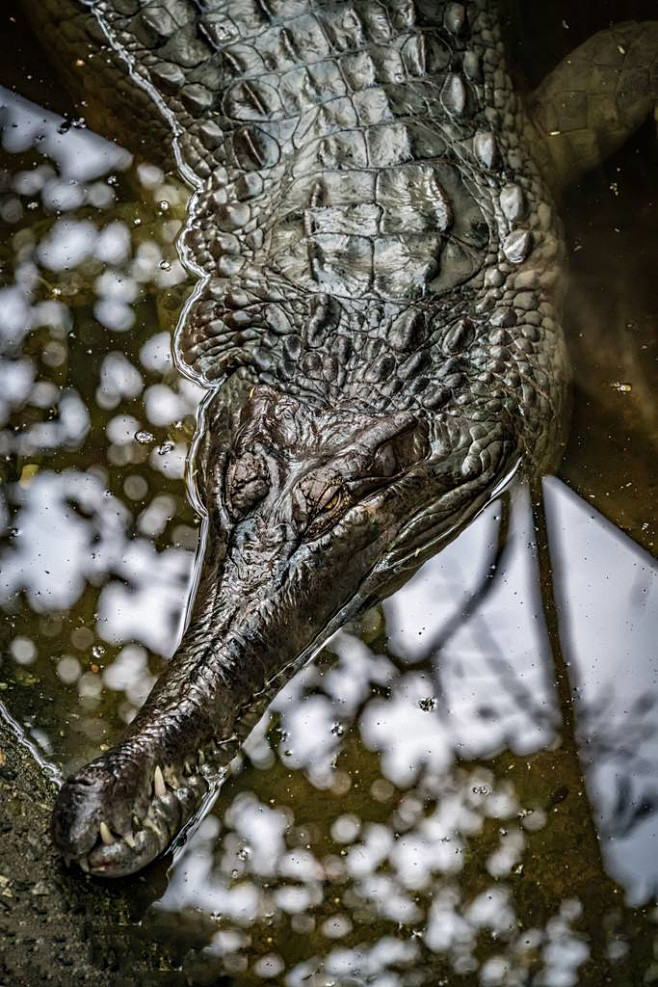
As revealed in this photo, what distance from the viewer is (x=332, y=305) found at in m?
3.81

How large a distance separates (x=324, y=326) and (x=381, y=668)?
3.73ft

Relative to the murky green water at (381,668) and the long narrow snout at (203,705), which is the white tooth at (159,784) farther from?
the murky green water at (381,668)

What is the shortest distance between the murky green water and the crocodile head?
0.51 feet

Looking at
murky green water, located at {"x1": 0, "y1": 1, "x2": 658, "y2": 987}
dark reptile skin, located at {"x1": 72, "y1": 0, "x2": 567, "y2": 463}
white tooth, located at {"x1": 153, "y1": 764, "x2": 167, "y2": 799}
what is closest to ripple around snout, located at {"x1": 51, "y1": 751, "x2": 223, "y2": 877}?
white tooth, located at {"x1": 153, "y1": 764, "x2": 167, "y2": 799}

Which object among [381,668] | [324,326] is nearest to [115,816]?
[381,668]

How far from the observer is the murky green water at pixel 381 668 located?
317 centimetres

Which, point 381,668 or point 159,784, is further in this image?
point 381,668

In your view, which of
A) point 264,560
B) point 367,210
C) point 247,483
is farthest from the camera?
point 367,210

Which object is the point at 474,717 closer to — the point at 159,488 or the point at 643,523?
the point at 643,523

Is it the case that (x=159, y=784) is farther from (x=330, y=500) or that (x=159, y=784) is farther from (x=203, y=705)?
(x=330, y=500)

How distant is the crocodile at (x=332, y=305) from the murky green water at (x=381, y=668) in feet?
0.41

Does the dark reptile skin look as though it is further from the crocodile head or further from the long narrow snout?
the long narrow snout

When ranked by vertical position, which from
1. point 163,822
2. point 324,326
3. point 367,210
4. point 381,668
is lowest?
point 381,668

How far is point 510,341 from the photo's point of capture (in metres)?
4.00
